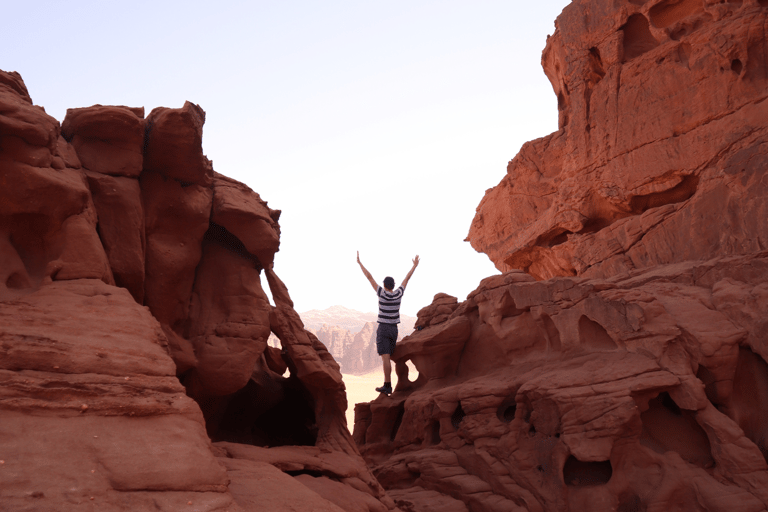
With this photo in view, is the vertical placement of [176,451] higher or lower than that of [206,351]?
lower

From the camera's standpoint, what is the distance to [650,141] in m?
13.9

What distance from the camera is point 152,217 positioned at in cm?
769

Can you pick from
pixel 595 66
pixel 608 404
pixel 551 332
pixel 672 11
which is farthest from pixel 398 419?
A: pixel 672 11

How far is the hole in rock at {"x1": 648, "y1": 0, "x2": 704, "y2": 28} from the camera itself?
44.9 feet

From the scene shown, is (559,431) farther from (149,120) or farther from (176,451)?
(149,120)

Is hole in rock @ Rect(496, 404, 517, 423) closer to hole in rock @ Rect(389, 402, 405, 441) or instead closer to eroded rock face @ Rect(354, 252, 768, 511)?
eroded rock face @ Rect(354, 252, 768, 511)

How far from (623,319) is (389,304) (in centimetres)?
497

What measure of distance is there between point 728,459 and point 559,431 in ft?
7.79

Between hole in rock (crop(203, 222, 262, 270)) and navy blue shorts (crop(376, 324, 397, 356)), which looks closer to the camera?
hole in rock (crop(203, 222, 262, 270))

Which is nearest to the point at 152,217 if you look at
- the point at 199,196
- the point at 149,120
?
the point at 199,196

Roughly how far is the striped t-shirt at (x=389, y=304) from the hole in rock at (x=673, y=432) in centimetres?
540

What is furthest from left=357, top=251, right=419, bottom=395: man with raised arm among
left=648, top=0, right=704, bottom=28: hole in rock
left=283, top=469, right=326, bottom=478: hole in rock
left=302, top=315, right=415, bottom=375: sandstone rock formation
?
left=302, top=315, right=415, bottom=375: sandstone rock formation

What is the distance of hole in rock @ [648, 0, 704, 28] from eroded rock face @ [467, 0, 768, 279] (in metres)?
0.03

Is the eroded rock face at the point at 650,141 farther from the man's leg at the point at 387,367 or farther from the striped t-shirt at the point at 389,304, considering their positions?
the man's leg at the point at 387,367
